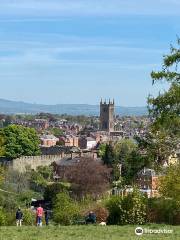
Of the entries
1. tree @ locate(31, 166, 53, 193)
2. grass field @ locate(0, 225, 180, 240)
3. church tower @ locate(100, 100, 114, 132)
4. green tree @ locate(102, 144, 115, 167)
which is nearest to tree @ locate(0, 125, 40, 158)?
tree @ locate(31, 166, 53, 193)

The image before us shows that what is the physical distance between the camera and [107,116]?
576 ft

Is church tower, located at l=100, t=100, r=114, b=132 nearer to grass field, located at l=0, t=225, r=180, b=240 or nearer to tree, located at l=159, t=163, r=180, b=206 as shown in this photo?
tree, located at l=159, t=163, r=180, b=206

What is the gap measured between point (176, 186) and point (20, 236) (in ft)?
32.0

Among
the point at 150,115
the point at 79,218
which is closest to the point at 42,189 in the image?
the point at 79,218

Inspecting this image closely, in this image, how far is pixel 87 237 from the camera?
14.7 metres

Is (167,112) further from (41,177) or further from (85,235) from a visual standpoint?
(41,177)

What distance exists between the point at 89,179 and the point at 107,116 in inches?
4628

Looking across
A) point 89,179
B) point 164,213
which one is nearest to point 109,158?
point 89,179

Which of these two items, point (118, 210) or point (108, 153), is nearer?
point (118, 210)

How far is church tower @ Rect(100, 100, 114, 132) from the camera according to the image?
170375 mm

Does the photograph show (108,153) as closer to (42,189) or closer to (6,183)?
(42,189)

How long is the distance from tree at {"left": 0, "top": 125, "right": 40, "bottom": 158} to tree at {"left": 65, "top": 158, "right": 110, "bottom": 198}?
2183 cm

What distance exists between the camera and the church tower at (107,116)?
17038cm

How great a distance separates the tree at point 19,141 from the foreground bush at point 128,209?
60732 mm
